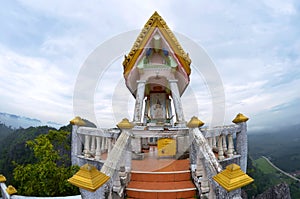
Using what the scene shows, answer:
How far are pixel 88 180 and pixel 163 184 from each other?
2076mm

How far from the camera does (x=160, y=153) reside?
21.1 ft

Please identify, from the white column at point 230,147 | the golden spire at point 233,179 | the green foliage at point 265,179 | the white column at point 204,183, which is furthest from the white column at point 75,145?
the green foliage at point 265,179

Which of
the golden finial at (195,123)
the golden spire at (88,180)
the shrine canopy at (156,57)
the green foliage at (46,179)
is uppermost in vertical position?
the shrine canopy at (156,57)

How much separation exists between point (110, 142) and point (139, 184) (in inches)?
57.5

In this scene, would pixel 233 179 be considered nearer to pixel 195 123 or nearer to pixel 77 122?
pixel 195 123

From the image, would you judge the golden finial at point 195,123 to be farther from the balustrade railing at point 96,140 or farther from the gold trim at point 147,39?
the gold trim at point 147,39

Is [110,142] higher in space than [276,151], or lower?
higher

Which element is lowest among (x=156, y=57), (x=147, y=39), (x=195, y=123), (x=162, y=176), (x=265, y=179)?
(x=265, y=179)

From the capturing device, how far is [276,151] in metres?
52.7

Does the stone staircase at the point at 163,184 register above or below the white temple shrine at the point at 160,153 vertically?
below

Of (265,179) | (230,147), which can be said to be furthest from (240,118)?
Result: (265,179)

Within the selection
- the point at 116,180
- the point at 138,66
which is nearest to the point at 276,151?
the point at 138,66

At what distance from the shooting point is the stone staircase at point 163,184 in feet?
14.6

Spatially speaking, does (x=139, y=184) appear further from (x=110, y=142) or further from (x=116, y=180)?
(x=110, y=142)
